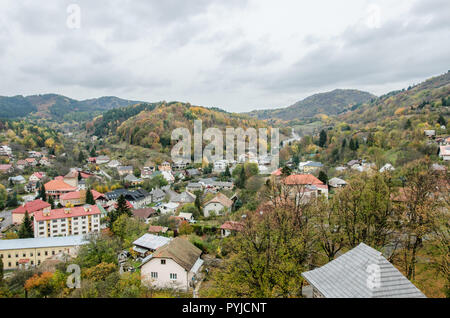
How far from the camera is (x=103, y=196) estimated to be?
3934 centimetres

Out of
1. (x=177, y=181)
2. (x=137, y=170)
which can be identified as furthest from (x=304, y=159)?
(x=137, y=170)

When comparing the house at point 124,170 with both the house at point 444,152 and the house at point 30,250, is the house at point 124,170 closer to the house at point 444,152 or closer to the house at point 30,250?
the house at point 30,250

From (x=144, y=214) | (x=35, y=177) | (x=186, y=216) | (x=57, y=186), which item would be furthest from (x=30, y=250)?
(x=35, y=177)

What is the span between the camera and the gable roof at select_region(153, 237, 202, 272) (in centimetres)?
1523

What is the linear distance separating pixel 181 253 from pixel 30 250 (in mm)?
16539

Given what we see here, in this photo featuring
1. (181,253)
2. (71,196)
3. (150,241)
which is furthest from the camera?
(71,196)

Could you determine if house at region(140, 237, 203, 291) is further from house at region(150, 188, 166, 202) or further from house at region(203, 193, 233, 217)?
house at region(150, 188, 166, 202)

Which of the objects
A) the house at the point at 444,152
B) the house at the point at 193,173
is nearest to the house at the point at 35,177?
the house at the point at 193,173

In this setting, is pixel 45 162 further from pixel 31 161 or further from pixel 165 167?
pixel 165 167

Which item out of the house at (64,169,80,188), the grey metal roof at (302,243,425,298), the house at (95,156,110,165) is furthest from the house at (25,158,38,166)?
the grey metal roof at (302,243,425,298)

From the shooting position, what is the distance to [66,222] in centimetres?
2975

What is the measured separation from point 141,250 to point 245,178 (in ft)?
75.4

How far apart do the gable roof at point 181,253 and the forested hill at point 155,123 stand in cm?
6024

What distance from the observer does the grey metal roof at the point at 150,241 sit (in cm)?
1934
